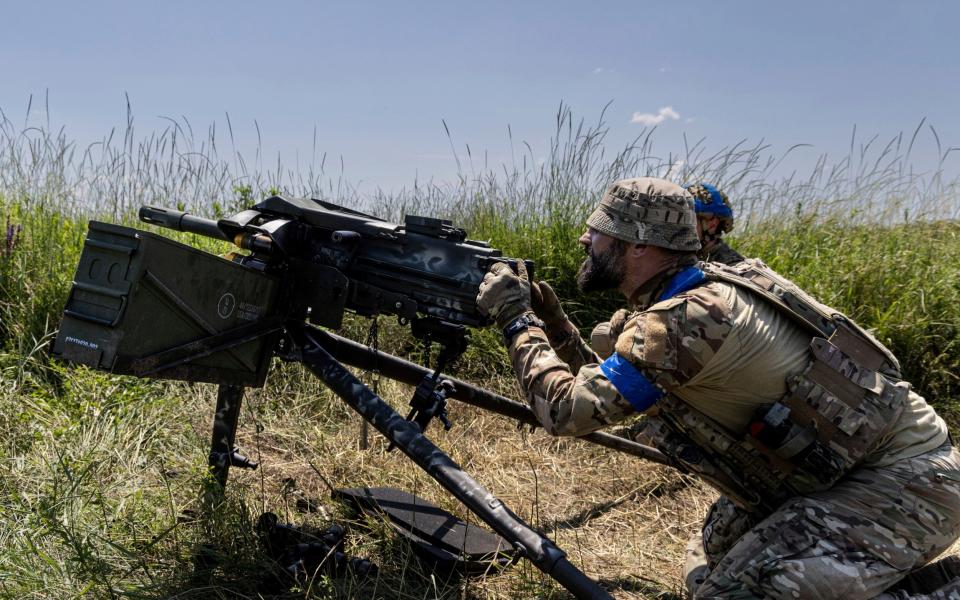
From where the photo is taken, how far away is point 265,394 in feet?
16.1

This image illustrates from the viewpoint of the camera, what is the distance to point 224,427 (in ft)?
10.3

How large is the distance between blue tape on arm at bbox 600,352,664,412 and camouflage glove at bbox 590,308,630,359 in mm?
870

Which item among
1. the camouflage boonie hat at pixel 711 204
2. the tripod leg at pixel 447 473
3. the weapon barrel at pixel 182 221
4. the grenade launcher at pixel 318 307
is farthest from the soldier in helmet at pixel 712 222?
the weapon barrel at pixel 182 221

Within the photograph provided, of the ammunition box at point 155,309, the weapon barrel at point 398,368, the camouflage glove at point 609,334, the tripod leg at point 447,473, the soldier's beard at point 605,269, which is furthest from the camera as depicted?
the camouflage glove at point 609,334

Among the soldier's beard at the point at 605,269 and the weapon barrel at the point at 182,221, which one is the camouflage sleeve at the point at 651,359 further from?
the weapon barrel at the point at 182,221

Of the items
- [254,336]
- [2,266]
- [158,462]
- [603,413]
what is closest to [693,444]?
[603,413]

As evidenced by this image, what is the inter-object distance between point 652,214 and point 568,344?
91cm

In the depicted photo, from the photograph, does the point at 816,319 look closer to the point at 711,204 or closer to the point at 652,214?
the point at 652,214

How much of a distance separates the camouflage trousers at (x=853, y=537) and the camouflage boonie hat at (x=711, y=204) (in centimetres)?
206

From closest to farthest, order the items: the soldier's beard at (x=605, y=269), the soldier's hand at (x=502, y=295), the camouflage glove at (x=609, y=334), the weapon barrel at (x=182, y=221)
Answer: the soldier's hand at (x=502, y=295) → the soldier's beard at (x=605, y=269) → the weapon barrel at (x=182, y=221) → the camouflage glove at (x=609, y=334)

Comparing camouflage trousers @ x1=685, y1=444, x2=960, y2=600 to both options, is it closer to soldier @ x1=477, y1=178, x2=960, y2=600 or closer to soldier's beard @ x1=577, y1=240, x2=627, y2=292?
soldier @ x1=477, y1=178, x2=960, y2=600

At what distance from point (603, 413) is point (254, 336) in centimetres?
134

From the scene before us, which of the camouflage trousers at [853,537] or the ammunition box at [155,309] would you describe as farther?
the camouflage trousers at [853,537]

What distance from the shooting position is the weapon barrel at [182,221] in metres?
3.06
